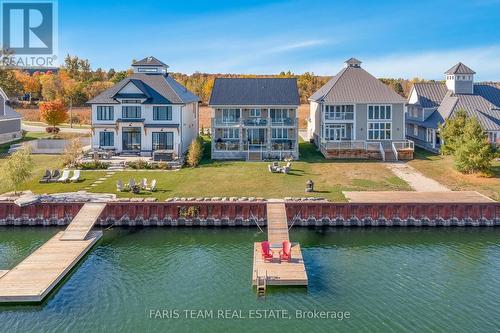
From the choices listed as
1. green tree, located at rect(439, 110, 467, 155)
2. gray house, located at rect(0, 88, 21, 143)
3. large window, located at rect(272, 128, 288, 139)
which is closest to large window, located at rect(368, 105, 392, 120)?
green tree, located at rect(439, 110, 467, 155)

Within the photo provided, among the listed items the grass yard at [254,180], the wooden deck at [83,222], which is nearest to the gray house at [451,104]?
the grass yard at [254,180]

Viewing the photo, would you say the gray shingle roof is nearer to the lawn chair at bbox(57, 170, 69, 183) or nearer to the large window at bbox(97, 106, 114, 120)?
the large window at bbox(97, 106, 114, 120)

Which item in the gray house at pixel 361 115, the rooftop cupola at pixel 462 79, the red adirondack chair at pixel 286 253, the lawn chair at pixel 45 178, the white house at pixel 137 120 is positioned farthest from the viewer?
the rooftop cupola at pixel 462 79

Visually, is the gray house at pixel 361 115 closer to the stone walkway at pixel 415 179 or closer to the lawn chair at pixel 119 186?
the stone walkway at pixel 415 179

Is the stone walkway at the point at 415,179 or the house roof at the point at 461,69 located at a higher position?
the house roof at the point at 461,69

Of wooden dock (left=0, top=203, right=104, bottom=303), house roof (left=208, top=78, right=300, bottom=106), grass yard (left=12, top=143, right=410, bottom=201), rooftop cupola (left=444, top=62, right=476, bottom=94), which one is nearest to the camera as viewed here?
wooden dock (left=0, top=203, right=104, bottom=303)

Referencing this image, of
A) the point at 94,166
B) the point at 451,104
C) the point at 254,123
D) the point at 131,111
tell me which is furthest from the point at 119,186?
the point at 451,104

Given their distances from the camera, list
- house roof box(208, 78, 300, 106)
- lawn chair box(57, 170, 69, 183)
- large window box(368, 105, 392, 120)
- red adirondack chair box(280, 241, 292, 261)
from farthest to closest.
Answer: large window box(368, 105, 392, 120)
house roof box(208, 78, 300, 106)
lawn chair box(57, 170, 69, 183)
red adirondack chair box(280, 241, 292, 261)
